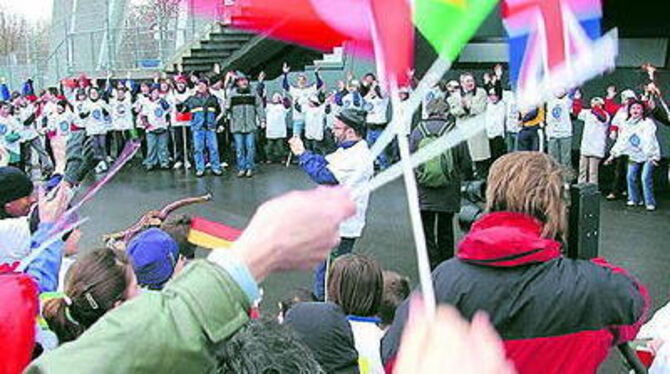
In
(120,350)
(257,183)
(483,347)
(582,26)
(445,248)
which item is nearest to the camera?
(120,350)

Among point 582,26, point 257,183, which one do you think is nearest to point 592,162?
point 257,183

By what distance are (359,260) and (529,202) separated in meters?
1.06

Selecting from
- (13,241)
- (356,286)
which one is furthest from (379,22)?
(13,241)

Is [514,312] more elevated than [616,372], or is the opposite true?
[514,312]

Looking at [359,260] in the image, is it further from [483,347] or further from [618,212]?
[618,212]

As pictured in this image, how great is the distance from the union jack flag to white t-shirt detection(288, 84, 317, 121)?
10938mm

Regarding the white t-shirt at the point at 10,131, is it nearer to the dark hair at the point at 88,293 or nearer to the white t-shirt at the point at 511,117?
the white t-shirt at the point at 511,117

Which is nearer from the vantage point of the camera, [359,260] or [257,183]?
[359,260]

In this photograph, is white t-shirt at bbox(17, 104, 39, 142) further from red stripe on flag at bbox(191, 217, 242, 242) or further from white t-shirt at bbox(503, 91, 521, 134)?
red stripe on flag at bbox(191, 217, 242, 242)

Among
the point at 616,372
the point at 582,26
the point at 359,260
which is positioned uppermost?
the point at 582,26

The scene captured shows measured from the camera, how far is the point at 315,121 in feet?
50.5

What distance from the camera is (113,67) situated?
68.2ft

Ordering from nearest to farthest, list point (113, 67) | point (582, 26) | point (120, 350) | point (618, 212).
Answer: point (120, 350) → point (582, 26) → point (618, 212) → point (113, 67)

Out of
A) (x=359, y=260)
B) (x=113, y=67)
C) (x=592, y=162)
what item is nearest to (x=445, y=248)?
(x=359, y=260)
